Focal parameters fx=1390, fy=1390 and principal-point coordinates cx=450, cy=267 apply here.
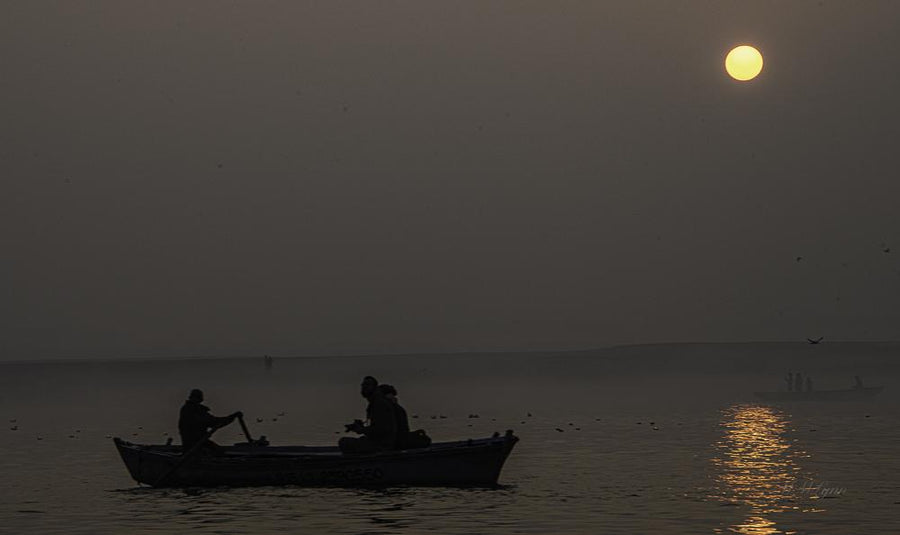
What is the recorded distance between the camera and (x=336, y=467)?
122 feet

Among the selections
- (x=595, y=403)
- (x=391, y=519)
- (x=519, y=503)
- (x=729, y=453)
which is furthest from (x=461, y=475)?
(x=595, y=403)

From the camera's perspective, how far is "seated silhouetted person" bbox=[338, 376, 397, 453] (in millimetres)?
35812

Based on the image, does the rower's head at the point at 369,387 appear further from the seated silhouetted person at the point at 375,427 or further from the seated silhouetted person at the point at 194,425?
the seated silhouetted person at the point at 194,425

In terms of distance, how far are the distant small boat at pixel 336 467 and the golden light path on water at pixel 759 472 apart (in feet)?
22.2

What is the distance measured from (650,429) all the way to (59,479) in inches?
1519

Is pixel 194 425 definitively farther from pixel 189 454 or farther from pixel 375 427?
pixel 375 427

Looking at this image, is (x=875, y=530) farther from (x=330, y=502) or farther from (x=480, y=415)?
(x=480, y=415)

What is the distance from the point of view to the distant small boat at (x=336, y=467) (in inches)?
1435

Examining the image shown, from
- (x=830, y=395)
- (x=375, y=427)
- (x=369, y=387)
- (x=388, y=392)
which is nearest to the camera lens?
(x=369, y=387)

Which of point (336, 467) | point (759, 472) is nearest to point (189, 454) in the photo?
point (336, 467)

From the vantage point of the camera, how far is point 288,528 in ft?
103

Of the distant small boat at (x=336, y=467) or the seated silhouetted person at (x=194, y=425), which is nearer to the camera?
the distant small boat at (x=336, y=467)

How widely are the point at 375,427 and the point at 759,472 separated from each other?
17.2m

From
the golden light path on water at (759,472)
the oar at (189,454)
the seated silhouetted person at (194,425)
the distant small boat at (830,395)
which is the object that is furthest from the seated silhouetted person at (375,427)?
the distant small boat at (830,395)
